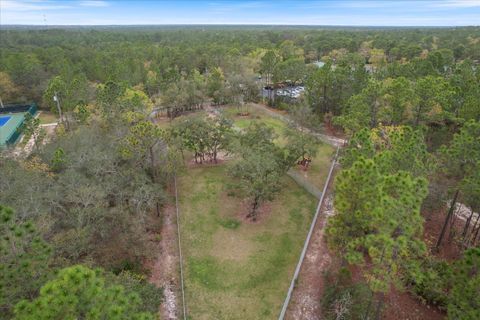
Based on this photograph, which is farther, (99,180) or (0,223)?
(99,180)

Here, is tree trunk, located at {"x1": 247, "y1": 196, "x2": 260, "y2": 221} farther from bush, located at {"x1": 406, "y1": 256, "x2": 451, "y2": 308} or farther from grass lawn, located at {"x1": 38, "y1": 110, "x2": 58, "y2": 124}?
grass lawn, located at {"x1": 38, "y1": 110, "x2": 58, "y2": 124}

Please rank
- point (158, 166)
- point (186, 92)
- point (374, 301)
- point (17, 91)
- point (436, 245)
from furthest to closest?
point (17, 91)
point (186, 92)
point (158, 166)
point (436, 245)
point (374, 301)

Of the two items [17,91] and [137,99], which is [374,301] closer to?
[137,99]

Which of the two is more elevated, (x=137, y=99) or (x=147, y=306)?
(x=137, y=99)

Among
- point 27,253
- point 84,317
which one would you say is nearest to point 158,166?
point 27,253

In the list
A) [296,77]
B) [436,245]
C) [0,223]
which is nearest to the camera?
[0,223]

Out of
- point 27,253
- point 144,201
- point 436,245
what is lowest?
point 436,245

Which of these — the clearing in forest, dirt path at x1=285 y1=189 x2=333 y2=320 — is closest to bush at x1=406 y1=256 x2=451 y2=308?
dirt path at x1=285 y1=189 x2=333 y2=320
